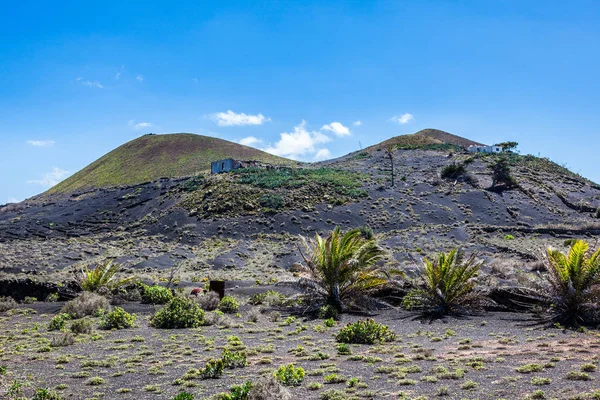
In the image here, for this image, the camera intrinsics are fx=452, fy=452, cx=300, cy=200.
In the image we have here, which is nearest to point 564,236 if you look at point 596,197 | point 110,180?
point 596,197

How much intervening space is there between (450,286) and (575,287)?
10.6ft

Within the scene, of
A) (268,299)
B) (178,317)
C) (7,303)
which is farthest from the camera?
(268,299)

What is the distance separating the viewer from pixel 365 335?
10.4 metres

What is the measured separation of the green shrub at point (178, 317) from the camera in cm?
1302

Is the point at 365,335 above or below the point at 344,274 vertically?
below

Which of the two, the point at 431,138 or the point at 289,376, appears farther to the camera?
the point at 431,138

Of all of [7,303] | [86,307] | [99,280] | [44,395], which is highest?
[99,280]

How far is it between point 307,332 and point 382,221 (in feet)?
130

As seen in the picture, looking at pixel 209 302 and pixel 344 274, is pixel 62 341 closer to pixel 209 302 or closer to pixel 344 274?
pixel 209 302

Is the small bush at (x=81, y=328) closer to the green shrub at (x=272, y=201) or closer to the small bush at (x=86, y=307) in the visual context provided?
the small bush at (x=86, y=307)

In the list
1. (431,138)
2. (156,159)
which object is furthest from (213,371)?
(156,159)

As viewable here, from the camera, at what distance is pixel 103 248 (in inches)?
1645

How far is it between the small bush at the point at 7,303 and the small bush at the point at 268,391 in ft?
46.2

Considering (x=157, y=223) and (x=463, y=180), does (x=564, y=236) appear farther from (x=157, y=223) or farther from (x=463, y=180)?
(x=157, y=223)
